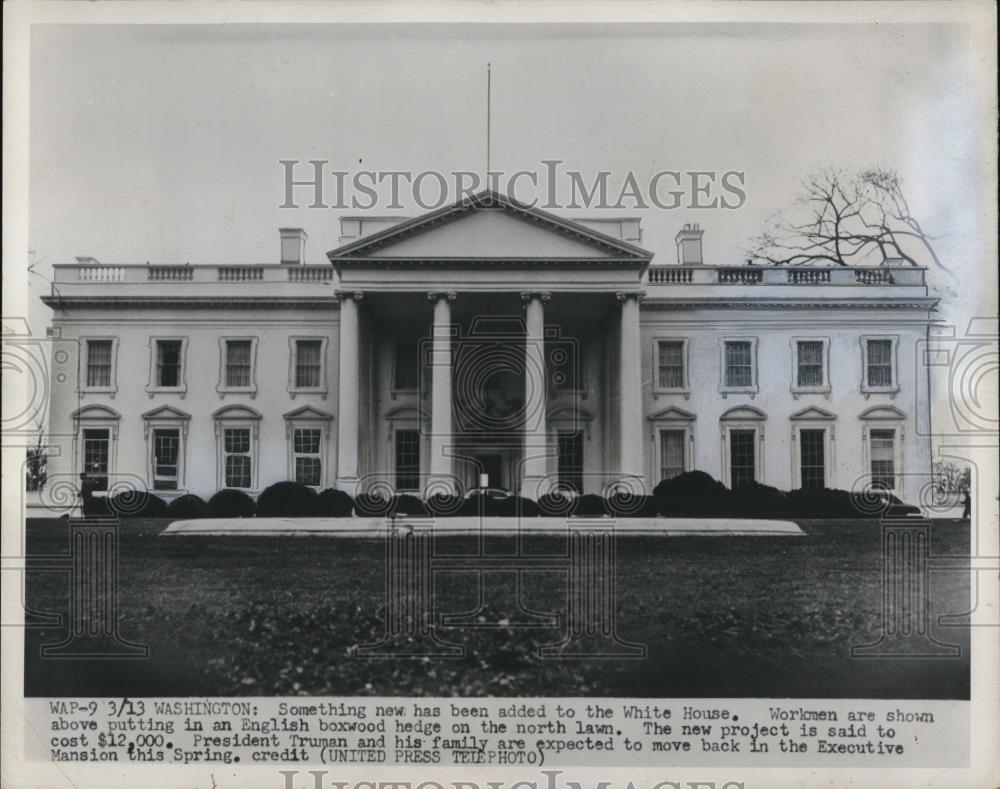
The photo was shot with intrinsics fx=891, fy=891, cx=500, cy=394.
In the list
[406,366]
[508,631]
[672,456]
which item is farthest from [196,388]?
[672,456]

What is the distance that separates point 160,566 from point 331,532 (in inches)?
72.2

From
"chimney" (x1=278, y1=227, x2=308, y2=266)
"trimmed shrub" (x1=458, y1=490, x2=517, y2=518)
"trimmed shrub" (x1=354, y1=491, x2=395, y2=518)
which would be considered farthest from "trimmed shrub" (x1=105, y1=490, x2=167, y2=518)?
"trimmed shrub" (x1=458, y1=490, x2=517, y2=518)

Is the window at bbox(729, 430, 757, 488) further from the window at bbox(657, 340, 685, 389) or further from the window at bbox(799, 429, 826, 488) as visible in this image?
the window at bbox(657, 340, 685, 389)

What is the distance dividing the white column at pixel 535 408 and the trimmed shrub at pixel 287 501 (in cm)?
265

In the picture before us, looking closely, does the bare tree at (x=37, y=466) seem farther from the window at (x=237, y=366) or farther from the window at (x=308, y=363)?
the window at (x=308, y=363)

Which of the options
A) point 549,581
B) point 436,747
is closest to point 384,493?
point 549,581

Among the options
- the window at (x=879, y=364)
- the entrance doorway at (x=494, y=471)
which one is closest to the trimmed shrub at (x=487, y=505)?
the entrance doorway at (x=494, y=471)

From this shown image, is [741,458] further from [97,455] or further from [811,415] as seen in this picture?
[97,455]

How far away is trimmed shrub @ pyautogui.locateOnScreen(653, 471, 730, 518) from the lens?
10.5 meters

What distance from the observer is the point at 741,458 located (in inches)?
427

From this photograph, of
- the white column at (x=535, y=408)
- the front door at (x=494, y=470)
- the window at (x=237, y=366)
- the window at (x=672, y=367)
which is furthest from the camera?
the window at (x=237, y=366)

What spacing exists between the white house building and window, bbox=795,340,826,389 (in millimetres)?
27

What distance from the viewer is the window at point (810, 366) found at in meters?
10.8
